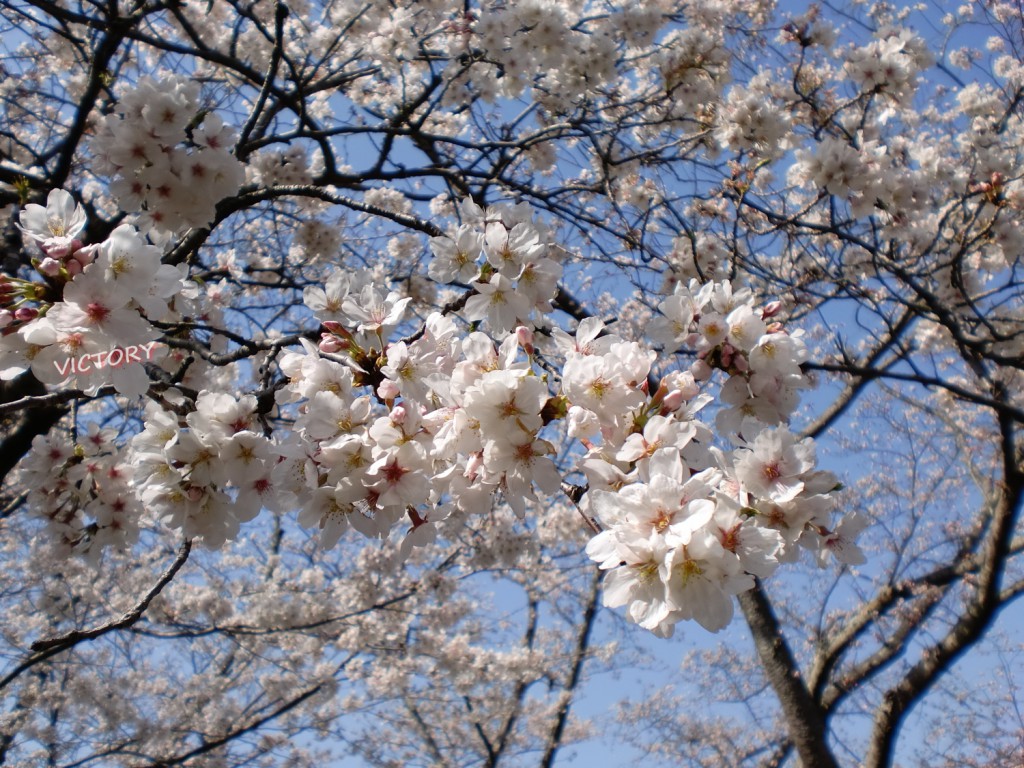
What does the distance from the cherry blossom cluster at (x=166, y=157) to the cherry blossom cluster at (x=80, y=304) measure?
76cm

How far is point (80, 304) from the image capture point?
4.49ft

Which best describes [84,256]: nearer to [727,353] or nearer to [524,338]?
[524,338]

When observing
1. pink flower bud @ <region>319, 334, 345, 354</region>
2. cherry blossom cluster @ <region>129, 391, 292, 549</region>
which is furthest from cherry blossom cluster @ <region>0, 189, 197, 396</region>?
pink flower bud @ <region>319, 334, 345, 354</region>

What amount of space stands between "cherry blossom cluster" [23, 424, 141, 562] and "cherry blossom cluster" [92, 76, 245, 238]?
837 millimetres

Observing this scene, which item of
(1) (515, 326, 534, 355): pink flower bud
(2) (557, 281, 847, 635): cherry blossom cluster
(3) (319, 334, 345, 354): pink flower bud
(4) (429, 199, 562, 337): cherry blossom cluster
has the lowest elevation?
(2) (557, 281, 847, 635): cherry blossom cluster

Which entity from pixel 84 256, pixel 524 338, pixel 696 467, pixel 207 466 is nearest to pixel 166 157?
pixel 84 256

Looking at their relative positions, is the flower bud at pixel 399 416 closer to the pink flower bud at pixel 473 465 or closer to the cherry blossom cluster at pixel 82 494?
the pink flower bud at pixel 473 465

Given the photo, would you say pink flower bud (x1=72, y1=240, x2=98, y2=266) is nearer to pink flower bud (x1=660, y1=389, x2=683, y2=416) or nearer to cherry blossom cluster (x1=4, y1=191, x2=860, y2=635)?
cherry blossom cluster (x1=4, y1=191, x2=860, y2=635)

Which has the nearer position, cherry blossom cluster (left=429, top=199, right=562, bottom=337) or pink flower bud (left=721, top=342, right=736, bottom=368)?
pink flower bud (left=721, top=342, right=736, bottom=368)

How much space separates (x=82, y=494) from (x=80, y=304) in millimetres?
1413

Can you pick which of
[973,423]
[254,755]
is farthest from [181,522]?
[973,423]

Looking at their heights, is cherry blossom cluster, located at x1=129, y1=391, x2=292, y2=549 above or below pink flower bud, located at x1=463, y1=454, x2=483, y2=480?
above

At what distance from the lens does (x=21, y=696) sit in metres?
8.81

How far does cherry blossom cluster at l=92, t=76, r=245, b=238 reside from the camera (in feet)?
7.16
